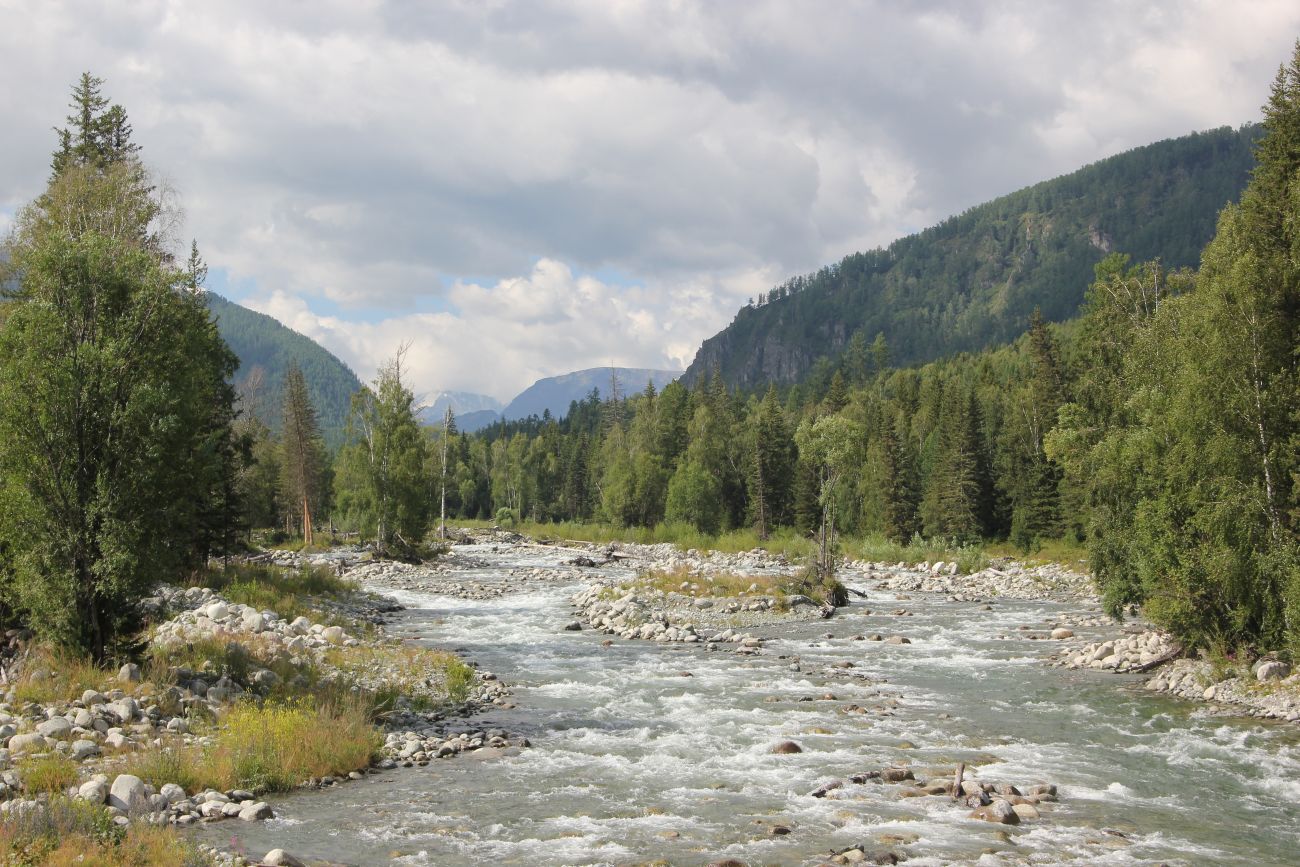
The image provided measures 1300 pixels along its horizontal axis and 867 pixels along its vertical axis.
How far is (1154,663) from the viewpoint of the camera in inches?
953

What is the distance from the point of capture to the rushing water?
1164cm

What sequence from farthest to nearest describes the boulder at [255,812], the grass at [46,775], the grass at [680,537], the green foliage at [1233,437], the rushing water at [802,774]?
the grass at [680,537]
the green foliage at [1233,437]
the boulder at [255,812]
the rushing water at [802,774]
the grass at [46,775]

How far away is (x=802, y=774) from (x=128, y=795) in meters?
10.5

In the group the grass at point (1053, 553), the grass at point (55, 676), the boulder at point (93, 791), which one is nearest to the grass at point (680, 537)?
the grass at point (1053, 553)

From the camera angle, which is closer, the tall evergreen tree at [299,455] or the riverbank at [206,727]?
the riverbank at [206,727]

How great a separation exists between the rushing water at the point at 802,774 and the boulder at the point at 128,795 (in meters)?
1.13

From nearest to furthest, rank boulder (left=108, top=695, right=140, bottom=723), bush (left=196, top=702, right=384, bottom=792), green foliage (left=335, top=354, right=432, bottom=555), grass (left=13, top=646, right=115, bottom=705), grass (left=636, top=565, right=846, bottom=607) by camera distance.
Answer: bush (left=196, top=702, right=384, bottom=792), boulder (left=108, top=695, right=140, bottom=723), grass (left=13, top=646, right=115, bottom=705), grass (left=636, top=565, right=846, bottom=607), green foliage (left=335, top=354, right=432, bottom=555)

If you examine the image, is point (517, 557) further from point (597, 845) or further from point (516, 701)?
point (597, 845)

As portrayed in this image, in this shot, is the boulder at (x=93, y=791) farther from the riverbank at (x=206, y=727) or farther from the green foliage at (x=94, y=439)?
the green foliage at (x=94, y=439)

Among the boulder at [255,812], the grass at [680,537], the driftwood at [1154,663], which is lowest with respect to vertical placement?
the grass at [680,537]

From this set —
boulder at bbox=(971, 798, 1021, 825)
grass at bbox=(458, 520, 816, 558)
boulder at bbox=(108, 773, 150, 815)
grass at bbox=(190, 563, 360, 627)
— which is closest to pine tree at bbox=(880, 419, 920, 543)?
grass at bbox=(458, 520, 816, 558)

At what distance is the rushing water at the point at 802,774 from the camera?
11641mm

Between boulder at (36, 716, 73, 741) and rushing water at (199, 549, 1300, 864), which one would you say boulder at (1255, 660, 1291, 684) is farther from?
boulder at (36, 716, 73, 741)

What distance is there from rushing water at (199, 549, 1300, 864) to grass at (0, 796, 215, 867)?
1632mm
